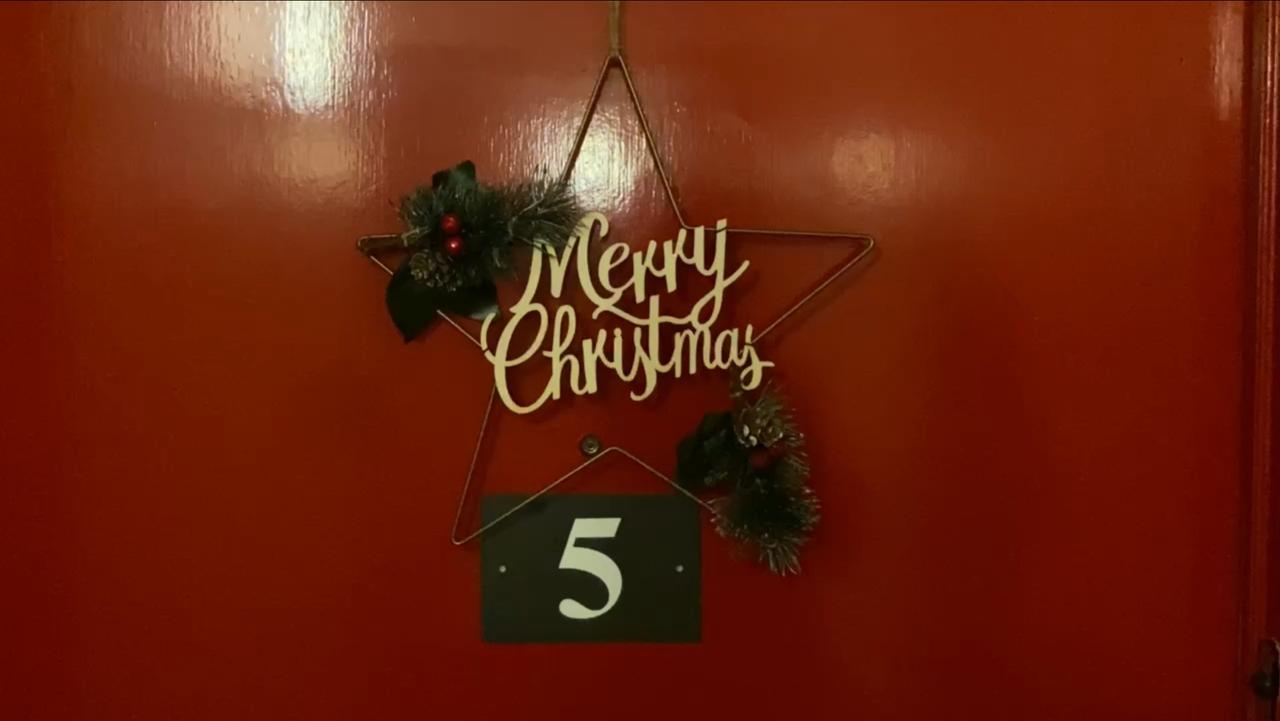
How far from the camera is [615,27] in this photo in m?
0.98

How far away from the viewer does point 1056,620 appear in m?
1.00

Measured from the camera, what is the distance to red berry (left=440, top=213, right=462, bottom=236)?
92cm

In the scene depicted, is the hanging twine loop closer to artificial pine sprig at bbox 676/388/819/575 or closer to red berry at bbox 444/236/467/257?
red berry at bbox 444/236/467/257

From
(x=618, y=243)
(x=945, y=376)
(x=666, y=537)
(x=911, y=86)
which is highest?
(x=911, y=86)

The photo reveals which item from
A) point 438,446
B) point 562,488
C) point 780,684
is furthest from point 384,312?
point 780,684

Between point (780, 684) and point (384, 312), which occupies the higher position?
point (384, 312)

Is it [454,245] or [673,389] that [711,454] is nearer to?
[673,389]

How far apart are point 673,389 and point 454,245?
0.25 metres

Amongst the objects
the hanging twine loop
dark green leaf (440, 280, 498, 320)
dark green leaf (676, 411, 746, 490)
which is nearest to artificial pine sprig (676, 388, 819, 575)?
dark green leaf (676, 411, 746, 490)

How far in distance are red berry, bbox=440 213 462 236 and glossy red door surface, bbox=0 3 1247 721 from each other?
9 cm

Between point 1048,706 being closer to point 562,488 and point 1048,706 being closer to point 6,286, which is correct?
point 562,488

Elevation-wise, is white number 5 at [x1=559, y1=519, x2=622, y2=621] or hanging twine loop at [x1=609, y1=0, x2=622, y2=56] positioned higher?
hanging twine loop at [x1=609, y1=0, x2=622, y2=56]

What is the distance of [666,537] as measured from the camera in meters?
0.99

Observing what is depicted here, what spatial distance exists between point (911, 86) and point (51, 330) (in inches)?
34.4
